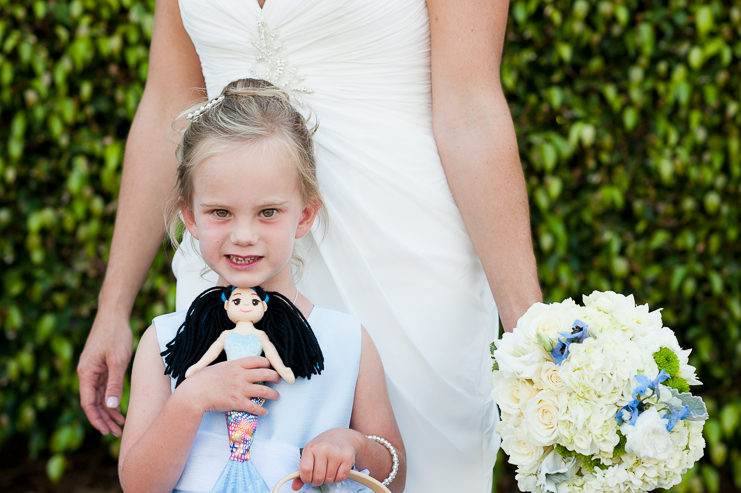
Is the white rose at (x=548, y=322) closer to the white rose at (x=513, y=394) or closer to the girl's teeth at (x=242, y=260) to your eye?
the white rose at (x=513, y=394)

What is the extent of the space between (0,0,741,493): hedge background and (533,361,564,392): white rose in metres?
2.08

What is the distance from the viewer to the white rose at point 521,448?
4.37 feet

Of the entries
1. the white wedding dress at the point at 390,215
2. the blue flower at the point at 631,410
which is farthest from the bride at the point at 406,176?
the blue flower at the point at 631,410

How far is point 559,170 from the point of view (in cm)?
344

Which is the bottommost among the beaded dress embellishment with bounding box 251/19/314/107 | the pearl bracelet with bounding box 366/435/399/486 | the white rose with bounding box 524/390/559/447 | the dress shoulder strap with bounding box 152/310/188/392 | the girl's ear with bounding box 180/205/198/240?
the pearl bracelet with bounding box 366/435/399/486

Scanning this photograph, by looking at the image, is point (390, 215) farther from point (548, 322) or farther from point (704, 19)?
point (704, 19)

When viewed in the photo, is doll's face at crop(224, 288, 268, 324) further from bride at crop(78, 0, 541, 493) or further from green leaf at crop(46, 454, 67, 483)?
green leaf at crop(46, 454, 67, 483)

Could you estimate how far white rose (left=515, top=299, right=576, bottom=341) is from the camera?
1.33 metres

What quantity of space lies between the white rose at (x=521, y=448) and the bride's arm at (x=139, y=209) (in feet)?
3.87

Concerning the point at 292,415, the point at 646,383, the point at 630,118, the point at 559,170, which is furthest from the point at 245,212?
the point at 630,118

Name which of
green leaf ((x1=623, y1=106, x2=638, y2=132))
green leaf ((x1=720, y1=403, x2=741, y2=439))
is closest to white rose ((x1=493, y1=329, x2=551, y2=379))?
green leaf ((x1=623, y1=106, x2=638, y2=132))

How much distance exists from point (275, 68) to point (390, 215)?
0.51 metres

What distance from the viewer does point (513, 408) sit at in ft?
4.44

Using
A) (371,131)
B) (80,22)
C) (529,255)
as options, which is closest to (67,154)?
(80,22)
